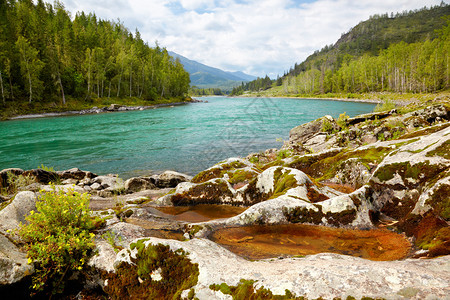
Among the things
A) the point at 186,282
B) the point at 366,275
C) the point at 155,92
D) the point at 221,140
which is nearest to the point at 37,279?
the point at 186,282

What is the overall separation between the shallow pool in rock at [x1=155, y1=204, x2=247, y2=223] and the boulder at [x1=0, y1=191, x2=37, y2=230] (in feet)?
14.4

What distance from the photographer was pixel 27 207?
674 centimetres

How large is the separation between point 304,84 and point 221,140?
17545 centimetres

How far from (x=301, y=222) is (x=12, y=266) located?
651 centimetres

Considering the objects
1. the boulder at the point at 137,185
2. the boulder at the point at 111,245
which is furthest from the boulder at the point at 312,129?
the boulder at the point at 111,245

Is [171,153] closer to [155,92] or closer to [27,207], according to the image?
[27,207]

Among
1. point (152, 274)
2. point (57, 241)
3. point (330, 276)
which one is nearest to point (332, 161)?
point (330, 276)

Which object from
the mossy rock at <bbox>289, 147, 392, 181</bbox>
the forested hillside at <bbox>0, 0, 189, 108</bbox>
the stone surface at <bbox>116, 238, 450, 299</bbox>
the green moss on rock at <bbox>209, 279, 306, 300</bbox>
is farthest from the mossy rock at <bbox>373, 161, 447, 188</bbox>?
the forested hillside at <bbox>0, 0, 189, 108</bbox>

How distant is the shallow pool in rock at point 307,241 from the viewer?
5.17 meters

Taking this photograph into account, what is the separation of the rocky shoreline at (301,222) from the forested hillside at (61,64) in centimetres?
7821

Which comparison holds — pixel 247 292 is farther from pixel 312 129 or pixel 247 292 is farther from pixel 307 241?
pixel 312 129

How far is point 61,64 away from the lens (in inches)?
3091

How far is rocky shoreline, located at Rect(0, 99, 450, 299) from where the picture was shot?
3.25 meters

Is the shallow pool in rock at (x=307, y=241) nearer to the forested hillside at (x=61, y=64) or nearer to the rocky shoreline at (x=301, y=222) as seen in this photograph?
the rocky shoreline at (x=301, y=222)
